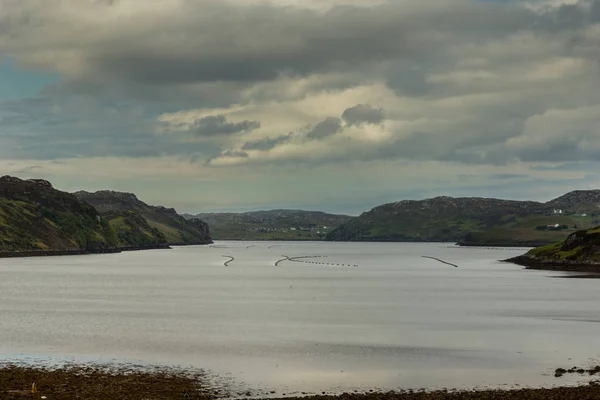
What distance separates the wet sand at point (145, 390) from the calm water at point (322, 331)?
4.49 meters

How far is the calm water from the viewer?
60.4 meters

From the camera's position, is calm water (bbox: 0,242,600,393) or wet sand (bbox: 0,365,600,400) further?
calm water (bbox: 0,242,600,393)

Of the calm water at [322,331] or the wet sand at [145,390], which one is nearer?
the wet sand at [145,390]

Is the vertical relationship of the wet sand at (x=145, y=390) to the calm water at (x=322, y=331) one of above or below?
above

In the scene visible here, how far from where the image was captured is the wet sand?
153 feet

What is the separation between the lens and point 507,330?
8969 centimetres

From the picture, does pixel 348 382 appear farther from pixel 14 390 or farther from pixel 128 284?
pixel 128 284

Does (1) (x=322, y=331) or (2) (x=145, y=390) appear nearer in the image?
(2) (x=145, y=390)

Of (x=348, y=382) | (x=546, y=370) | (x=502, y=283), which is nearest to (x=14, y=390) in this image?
(x=348, y=382)

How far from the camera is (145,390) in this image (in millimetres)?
49531

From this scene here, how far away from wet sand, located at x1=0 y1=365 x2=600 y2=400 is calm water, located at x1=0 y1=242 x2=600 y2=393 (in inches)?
177

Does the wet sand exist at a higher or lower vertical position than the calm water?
higher

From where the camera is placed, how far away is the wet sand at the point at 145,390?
4669cm

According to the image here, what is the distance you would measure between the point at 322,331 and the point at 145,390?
41321 millimetres
